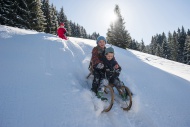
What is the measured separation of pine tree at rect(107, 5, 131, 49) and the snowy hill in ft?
82.7

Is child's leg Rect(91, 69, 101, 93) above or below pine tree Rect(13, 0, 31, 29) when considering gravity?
below

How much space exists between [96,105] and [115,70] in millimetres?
1260

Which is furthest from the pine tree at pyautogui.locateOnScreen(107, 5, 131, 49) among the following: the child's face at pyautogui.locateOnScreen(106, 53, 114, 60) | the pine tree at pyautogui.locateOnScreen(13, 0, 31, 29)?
the child's face at pyautogui.locateOnScreen(106, 53, 114, 60)

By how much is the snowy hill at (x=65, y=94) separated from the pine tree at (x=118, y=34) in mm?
25205

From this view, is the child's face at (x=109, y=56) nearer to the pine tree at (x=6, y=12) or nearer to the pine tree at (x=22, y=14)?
the pine tree at (x=6, y=12)

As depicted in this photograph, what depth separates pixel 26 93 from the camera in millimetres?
4855

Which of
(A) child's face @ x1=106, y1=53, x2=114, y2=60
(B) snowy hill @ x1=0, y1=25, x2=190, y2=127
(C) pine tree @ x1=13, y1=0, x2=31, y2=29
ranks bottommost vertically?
(B) snowy hill @ x1=0, y1=25, x2=190, y2=127

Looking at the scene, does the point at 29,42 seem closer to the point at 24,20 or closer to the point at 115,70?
the point at 115,70

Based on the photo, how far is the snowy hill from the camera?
4.39 metres

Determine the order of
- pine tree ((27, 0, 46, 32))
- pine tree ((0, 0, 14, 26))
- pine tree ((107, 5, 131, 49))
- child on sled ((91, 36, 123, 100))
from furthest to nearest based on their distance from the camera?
pine tree ((107, 5, 131, 49)) → pine tree ((27, 0, 46, 32)) → pine tree ((0, 0, 14, 26)) → child on sled ((91, 36, 123, 100))

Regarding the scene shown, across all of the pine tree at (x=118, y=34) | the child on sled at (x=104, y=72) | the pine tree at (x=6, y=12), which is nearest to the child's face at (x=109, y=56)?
the child on sled at (x=104, y=72)

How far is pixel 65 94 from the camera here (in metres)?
5.27

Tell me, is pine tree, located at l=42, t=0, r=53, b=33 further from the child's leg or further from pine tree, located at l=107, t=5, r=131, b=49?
the child's leg

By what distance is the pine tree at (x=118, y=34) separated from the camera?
33125 mm
